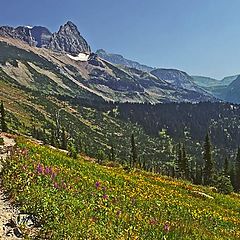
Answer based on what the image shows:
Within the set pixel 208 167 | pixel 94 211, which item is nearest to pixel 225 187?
pixel 94 211

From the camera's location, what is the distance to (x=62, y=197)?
12859mm

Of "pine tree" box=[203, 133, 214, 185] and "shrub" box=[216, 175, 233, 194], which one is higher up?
"shrub" box=[216, 175, 233, 194]

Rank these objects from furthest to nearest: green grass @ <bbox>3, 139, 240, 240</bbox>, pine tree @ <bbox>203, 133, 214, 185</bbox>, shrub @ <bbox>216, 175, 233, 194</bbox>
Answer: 1. pine tree @ <bbox>203, 133, 214, 185</bbox>
2. shrub @ <bbox>216, 175, 233, 194</bbox>
3. green grass @ <bbox>3, 139, 240, 240</bbox>

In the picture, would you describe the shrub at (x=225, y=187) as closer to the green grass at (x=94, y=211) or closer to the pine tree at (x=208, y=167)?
the green grass at (x=94, y=211)

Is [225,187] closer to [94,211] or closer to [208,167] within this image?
[94,211]

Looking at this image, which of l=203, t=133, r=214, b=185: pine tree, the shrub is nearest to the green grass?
the shrub

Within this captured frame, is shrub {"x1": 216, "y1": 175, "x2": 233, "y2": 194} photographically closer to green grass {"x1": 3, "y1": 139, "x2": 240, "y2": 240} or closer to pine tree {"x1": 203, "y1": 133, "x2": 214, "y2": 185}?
green grass {"x1": 3, "y1": 139, "x2": 240, "y2": 240}

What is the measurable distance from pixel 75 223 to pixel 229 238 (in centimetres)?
616

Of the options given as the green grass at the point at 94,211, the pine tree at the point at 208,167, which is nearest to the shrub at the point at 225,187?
the green grass at the point at 94,211

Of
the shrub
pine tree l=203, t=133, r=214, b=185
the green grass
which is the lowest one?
pine tree l=203, t=133, r=214, b=185

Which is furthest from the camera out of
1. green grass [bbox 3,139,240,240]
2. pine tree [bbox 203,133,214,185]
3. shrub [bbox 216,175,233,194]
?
pine tree [bbox 203,133,214,185]

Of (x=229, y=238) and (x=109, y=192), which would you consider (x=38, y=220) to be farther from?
(x=229, y=238)

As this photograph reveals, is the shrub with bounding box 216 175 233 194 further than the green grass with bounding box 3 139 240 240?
Yes

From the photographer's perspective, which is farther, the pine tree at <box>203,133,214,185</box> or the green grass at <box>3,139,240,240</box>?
the pine tree at <box>203,133,214,185</box>
